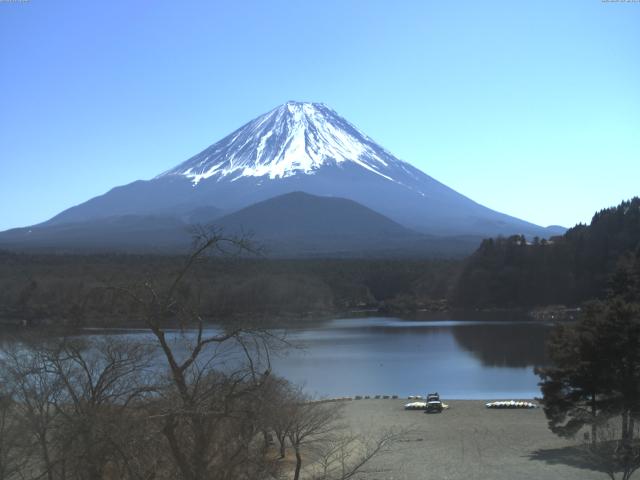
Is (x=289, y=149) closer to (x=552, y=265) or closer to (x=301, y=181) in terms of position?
(x=301, y=181)

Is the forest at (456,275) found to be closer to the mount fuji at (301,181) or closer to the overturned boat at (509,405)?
the overturned boat at (509,405)

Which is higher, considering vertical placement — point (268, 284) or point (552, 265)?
point (552, 265)

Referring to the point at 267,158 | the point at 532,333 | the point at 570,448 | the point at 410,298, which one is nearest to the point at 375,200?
the point at 267,158

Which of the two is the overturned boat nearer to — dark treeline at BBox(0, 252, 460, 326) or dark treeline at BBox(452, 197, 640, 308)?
dark treeline at BBox(0, 252, 460, 326)

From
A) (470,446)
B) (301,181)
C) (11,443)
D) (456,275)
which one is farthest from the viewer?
(301,181)

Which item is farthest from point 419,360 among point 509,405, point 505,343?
point 509,405

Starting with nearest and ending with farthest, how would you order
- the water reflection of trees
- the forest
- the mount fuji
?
the water reflection of trees
the forest
the mount fuji

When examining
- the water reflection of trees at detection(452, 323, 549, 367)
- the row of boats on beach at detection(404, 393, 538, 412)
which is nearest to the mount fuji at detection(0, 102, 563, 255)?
the water reflection of trees at detection(452, 323, 549, 367)

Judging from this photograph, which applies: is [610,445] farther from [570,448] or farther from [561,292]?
[561,292]

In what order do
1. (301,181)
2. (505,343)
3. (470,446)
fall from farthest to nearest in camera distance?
(301,181)
(505,343)
(470,446)
